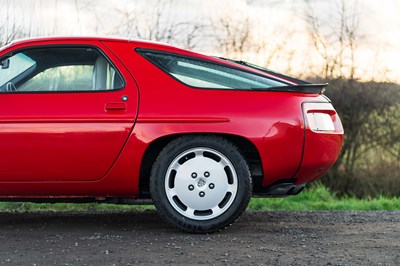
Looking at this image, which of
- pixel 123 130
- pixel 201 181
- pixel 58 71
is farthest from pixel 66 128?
pixel 201 181

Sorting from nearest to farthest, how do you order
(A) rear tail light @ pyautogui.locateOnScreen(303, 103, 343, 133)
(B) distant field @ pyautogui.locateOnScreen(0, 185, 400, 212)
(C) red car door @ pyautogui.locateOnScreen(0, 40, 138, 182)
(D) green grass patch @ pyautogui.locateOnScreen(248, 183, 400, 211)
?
1. (C) red car door @ pyautogui.locateOnScreen(0, 40, 138, 182)
2. (A) rear tail light @ pyautogui.locateOnScreen(303, 103, 343, 133)
3. (B) distant field @ pyautogui.locateOnScreen(0, 185, 400, 212)
4. (D) green grass patch @ pyautogui.locateOnScreen(248, 183, 400, 211)

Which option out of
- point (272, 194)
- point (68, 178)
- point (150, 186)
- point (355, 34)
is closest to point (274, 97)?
point (272, 194)

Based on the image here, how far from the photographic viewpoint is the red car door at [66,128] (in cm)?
569

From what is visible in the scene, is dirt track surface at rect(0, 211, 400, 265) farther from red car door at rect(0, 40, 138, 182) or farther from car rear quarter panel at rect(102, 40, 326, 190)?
car rear quarter panel at rect(102, 40, 326, 190)

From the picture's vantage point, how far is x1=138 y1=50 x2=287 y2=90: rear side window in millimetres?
5895

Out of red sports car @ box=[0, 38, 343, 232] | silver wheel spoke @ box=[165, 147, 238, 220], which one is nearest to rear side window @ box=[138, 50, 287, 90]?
red sports car @ box=[0, 38, 343, 232]

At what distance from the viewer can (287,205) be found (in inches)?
352

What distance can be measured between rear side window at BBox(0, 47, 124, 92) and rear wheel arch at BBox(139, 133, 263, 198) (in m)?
0.53

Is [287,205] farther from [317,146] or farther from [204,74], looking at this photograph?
[204,74]

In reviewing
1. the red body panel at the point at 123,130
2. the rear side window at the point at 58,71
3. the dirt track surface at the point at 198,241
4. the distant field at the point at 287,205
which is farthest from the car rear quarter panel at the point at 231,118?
the distant field at the point at 287,205

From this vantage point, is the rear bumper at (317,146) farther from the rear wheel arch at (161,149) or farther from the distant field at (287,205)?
the distant field at (287,205)

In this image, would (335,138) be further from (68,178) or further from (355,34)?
(355,34)

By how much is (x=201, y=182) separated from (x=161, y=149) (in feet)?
1.40

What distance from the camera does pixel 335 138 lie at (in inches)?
234
